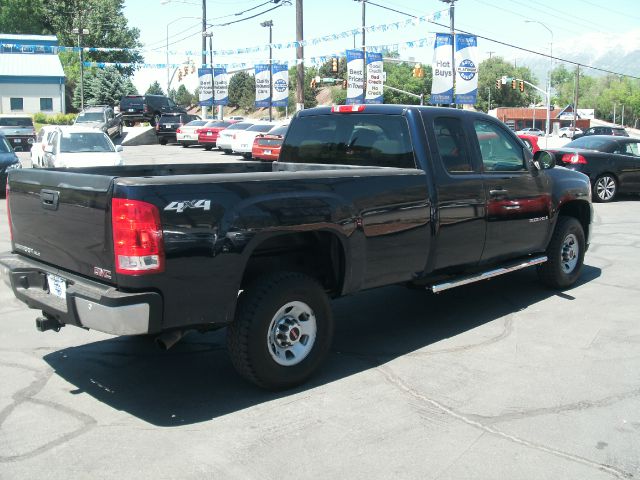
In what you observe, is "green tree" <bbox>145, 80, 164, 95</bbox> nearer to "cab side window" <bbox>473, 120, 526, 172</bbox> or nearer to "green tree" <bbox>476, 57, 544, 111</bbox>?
"green tree" <bbox>476, 57, 544, 111</bbox>

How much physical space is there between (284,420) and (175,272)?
1.16m

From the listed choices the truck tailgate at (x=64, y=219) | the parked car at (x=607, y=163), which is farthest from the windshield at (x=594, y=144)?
the truck tailgate at (x=64, y=219)

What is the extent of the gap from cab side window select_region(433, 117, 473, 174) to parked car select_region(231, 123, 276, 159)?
77.2 feet

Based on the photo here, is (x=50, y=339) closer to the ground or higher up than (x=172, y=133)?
closer to the ground

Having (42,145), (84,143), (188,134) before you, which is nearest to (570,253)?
(84,143)

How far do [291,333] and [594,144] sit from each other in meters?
15.0

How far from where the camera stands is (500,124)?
6883mm

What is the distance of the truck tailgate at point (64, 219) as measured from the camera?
4.21 m

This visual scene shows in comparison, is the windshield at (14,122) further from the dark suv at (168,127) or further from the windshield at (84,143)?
the windshield at (84,143)

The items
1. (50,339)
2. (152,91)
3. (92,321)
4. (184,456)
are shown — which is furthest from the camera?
(152,91)

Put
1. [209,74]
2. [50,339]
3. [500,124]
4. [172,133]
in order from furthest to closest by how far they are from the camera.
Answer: [209,74] < [172,133] < [500,124] < [50,339]

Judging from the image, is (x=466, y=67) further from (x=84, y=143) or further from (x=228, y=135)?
(x=84, y=143)

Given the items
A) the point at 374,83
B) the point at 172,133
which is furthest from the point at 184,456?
the point at 172,133

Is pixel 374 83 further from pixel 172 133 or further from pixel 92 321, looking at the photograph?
pixel 92 321
